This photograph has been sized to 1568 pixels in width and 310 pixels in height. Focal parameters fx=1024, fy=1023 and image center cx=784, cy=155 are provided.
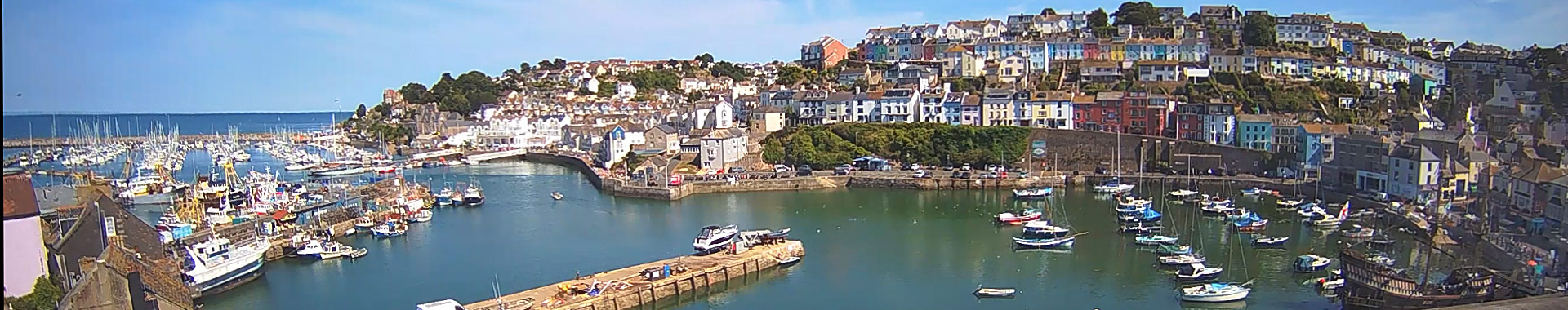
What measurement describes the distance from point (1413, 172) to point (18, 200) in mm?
11158

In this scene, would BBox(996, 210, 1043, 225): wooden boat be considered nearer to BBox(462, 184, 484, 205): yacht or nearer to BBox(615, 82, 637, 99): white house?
BBox(462, 184, 484, 205): yacht

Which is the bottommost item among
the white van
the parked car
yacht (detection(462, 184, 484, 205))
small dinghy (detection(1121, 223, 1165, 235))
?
the white van

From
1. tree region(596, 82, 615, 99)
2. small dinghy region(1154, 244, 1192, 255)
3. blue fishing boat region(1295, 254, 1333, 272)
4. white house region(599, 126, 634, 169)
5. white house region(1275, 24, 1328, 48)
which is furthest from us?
tree region(596, 82, 615, 99)

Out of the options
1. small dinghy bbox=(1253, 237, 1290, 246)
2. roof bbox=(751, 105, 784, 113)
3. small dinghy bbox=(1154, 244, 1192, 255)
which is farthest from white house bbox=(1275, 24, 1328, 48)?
small dinghy bbox=(1154, 244, 1192, 255)

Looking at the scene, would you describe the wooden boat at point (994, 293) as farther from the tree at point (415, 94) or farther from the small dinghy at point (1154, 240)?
the tree at point (415, 94)

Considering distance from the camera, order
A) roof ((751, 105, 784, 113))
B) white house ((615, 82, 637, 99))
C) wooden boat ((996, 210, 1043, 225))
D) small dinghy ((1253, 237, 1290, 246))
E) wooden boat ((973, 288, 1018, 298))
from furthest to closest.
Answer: white house ((615, 82, 637, 99)), roof ((751, 105, 784, 113)), wooden boat ((996, 210, 1043, 225)), small dinghy ((1253, 237, 1290, 246)), wooden boat ((973, 288, 1018, 298))

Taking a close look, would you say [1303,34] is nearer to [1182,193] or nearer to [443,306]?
[1182,193]

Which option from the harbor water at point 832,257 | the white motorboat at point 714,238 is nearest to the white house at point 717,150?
the harbor water at point 832,257

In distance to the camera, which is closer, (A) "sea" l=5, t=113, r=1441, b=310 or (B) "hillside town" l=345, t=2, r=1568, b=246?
(A) "sea" l=5, t=113, r=1441, b=310

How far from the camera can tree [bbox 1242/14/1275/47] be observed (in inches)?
731

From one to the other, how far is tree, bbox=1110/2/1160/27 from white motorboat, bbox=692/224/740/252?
13587 mm

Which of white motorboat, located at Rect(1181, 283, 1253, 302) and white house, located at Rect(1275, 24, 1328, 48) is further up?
white house, located at Rect(1275, 24, 1328, 48)

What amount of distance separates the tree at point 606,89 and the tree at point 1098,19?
1191 cm

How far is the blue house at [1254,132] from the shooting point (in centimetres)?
1337
